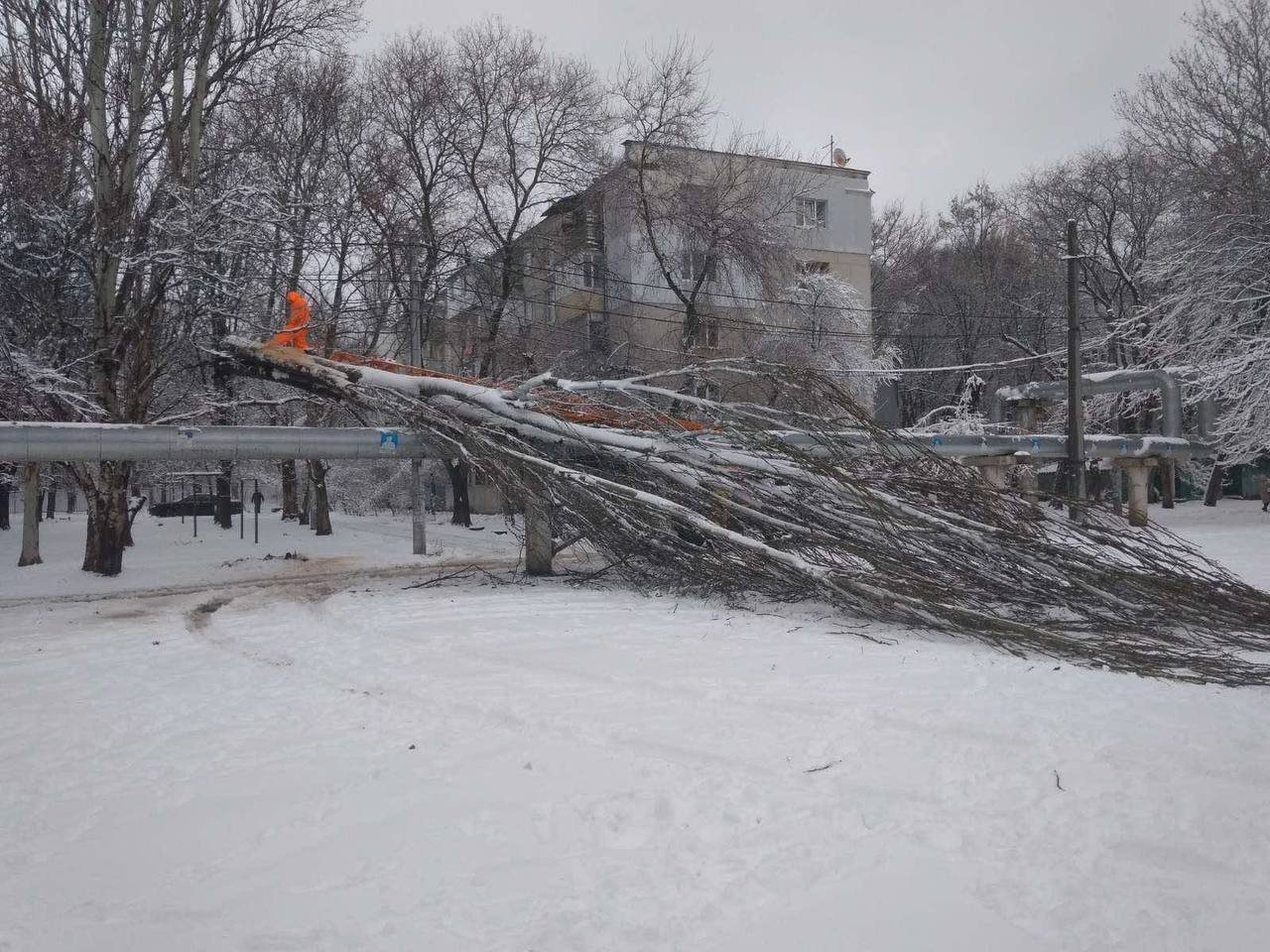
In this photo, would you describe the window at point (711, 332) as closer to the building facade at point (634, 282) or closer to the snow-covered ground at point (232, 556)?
the building facade at point (634, 282)

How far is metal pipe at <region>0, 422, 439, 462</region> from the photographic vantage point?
9.76m

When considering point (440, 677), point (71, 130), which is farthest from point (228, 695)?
point (71, 130)

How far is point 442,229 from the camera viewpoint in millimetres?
23344

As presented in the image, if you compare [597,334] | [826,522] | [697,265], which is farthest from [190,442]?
[597,334]

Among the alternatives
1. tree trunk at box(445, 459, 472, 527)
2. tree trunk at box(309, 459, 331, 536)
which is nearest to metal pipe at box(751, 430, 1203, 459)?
tree trunk at box(445, 459, 472, 527)

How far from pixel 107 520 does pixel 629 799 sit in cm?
1271

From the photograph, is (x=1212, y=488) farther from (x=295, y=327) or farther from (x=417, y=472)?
(x=295, y=327)

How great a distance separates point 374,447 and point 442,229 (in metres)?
13.5

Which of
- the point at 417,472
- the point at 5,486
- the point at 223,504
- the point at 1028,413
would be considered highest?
the point at 1028,413

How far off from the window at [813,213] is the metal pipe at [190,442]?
845 inches

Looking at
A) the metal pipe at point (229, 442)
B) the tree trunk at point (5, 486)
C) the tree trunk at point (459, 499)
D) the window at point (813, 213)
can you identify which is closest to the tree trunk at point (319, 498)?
the tree trunk at point (459, 499)

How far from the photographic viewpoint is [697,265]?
2225 cm

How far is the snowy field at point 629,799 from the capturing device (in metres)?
2.93

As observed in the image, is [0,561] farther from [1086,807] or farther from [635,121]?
[1086,807]
